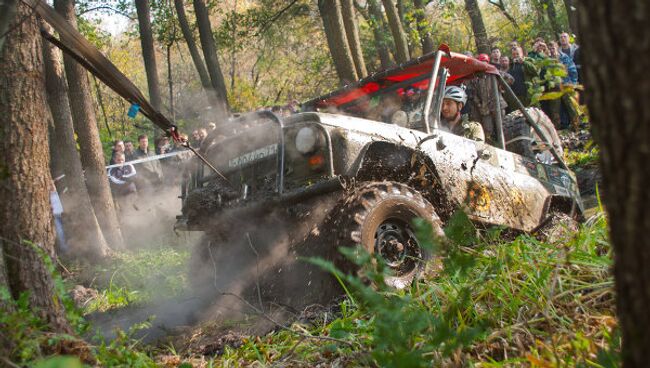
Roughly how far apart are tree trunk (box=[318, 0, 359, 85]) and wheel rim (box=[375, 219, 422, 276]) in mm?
6705

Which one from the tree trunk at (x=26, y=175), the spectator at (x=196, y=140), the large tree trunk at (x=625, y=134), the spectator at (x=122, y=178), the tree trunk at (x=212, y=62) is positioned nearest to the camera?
the large tree trunk at (x=625, y=134)

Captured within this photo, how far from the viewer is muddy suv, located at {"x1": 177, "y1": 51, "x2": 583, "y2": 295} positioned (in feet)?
13.9

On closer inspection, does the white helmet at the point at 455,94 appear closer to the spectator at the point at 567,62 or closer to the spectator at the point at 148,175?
the spectator at the point at 567,62

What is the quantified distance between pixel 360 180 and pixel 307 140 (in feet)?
1.80

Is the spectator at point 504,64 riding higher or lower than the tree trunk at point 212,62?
lower

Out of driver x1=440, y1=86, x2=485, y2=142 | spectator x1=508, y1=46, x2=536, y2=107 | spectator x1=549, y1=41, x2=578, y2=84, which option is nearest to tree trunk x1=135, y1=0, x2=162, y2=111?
spectator x1=508, y1=46, x2=536, y2=107

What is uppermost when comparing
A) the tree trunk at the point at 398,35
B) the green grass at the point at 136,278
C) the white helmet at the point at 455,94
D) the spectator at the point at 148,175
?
the tree trunk at the point at 398,35

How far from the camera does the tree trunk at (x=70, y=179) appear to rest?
25.2 ft

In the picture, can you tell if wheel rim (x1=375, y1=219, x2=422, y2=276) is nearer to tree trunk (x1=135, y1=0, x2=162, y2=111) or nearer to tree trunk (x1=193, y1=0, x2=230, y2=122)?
tree trunk (x1=193, y1=0, x2=230, y2=122)

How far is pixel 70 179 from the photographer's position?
309 inches

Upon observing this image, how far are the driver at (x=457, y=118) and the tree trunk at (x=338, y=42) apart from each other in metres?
4.80

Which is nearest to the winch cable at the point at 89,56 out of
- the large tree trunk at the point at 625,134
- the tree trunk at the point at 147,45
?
the large tree trunk at the point at 625,134

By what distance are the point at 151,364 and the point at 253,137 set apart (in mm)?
2857

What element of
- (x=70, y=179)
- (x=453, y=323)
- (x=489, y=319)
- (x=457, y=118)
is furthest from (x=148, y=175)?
(x=489, y=319)
